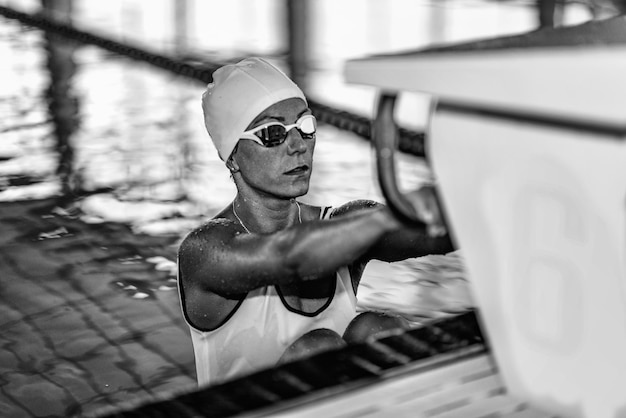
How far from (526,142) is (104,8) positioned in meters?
10.2

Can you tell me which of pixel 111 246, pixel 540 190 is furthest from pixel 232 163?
pixel 111 246

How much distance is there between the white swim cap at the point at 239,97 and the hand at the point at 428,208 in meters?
0.66

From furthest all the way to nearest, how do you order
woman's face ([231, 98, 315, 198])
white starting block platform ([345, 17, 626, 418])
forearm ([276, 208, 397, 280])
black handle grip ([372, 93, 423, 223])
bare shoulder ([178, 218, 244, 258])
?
woman's face ([231, 98, 315, 198]), bare shoulder ([178, 218, 244, 258]), forearm ([276, 208, 397, 280]), black handle grip ([372, 93, 423, 223]), white starting block platform ([345, 17, 626, 418])

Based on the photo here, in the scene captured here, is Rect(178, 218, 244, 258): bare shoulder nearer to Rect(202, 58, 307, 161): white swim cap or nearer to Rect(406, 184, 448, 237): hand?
Rect(202, 58, 307, 161): white swim cap

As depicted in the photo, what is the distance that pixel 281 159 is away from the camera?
1485 millimetres

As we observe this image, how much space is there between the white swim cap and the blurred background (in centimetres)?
73

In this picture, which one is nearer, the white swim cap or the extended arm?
the extended arm

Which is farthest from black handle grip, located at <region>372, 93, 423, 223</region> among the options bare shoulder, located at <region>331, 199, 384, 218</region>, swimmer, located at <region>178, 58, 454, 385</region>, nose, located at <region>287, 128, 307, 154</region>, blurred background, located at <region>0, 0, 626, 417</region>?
blurred background, located at <region>0, 0, 626, 417</region>

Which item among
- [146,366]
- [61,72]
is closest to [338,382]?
[146,366]

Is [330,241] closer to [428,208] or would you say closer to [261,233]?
[428,208]

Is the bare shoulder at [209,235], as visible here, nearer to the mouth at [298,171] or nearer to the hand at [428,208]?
the mouth at [298,171]

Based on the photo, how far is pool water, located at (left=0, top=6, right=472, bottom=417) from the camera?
2305mm

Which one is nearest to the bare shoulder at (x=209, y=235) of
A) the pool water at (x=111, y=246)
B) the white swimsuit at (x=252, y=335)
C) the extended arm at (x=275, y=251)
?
the extended arm at (x=275, y=251)

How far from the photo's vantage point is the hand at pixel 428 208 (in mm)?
873
